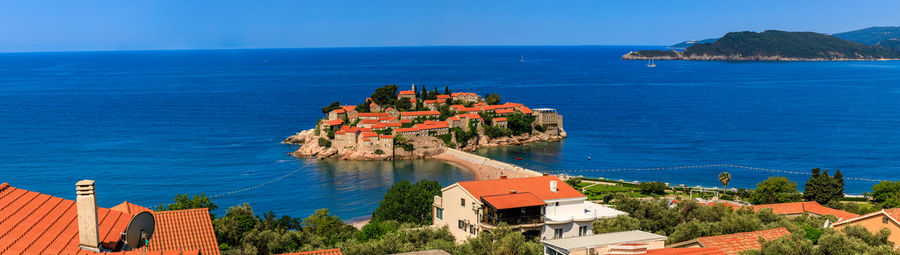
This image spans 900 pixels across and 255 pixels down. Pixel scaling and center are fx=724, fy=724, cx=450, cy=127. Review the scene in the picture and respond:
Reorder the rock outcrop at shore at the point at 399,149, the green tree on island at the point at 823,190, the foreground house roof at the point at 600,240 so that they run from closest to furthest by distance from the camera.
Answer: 1. the foreground house roof at the point at 600,240
2. the green tree on island at the point at 823,190
3. the rock outcrop at shore at the point at 399,149

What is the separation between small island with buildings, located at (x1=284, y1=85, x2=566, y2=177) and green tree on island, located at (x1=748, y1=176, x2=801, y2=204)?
34989 millimetres

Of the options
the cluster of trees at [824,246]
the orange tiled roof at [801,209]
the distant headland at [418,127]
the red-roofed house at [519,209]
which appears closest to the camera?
the cluster of trees at [824,246]

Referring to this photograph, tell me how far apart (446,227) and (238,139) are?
64.1m

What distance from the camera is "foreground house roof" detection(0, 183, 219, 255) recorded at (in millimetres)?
12195

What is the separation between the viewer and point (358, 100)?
131 meters

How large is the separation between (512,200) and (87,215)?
17.6 meters

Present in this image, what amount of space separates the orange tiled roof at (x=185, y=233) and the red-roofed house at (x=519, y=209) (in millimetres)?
12100

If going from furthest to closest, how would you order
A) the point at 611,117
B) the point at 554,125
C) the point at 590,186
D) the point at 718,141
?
the point at 611,117, the point at 554,125, the point at 718,141, the point at 590,186

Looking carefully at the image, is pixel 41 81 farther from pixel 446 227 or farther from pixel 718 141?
pixel 446 227

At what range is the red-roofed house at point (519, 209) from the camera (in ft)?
89.0

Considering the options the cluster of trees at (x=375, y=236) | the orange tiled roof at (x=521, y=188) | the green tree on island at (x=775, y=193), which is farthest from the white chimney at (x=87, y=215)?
the green tree on island at (x=775, y=193)

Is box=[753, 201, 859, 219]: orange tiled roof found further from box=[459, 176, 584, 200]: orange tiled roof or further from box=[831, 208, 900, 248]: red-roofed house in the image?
box=[831, 208, 900, 248]: red-roofed house

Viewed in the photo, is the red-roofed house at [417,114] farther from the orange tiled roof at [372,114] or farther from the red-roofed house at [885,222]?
the red-roofed house at [885,222]

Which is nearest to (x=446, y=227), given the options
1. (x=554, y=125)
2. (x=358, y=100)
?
(x=554, y=125)
